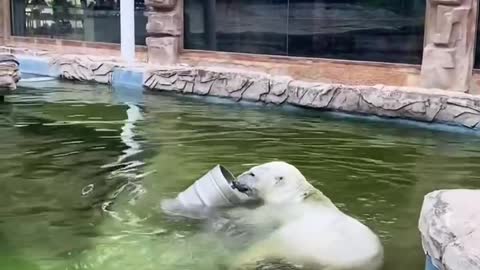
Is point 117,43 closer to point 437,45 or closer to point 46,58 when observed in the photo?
point 46,58

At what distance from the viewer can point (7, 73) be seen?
720cm

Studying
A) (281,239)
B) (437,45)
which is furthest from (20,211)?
(437,45)

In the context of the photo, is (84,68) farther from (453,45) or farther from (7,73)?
(453,45)

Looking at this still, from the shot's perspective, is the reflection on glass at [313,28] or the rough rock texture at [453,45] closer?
the rough rock texture at [453,45]

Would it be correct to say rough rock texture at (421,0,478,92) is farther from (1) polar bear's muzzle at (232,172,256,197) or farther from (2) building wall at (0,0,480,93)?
(1) polar bear's muzzle at (232,172,256,197)

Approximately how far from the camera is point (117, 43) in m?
10.8

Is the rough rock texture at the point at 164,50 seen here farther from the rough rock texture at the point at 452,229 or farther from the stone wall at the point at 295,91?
the rough rock texture at the point at 452,229

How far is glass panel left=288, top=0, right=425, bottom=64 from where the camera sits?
784 centimetres

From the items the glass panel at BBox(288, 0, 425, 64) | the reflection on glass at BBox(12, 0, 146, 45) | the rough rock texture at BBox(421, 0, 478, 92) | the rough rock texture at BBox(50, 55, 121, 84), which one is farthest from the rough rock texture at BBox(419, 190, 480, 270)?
the reflection on glass at BBox(12, 0, 146, 45)

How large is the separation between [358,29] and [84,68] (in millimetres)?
3609

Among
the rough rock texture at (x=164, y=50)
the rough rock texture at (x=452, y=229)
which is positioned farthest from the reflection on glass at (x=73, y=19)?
the rough rock texture at (x=452, y=229)

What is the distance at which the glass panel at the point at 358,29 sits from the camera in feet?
25.7

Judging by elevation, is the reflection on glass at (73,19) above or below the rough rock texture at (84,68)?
above

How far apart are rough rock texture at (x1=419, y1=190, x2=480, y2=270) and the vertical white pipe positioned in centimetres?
765
